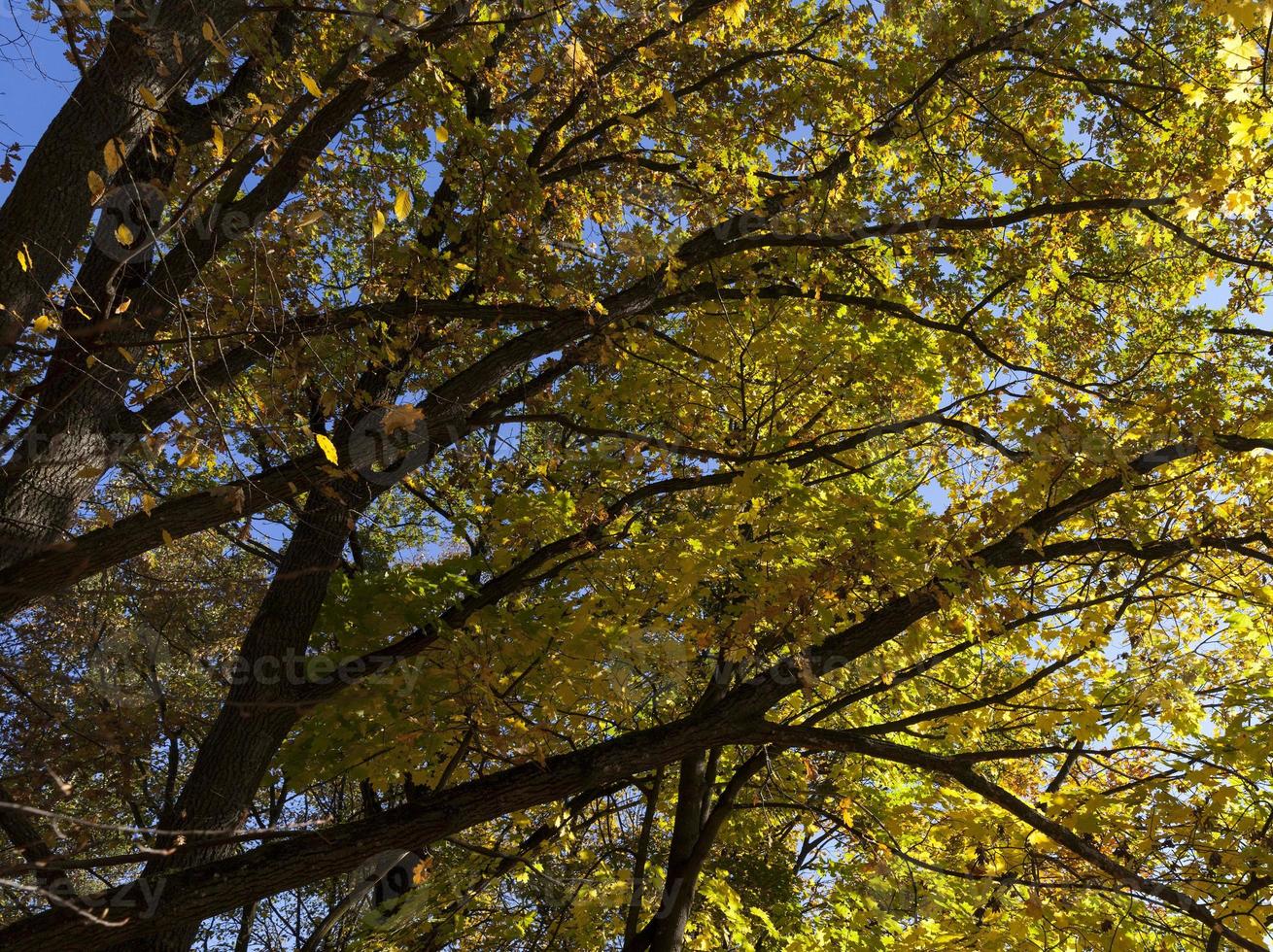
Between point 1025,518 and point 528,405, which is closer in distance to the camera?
point 1025,518

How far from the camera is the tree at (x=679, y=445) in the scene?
13.5ft

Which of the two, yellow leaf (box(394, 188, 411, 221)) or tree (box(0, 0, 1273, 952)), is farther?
tree (box(0, 0, 1273, 952))

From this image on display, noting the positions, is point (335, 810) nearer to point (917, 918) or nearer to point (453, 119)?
point (917, 918)

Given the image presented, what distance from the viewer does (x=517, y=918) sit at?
24.5ft

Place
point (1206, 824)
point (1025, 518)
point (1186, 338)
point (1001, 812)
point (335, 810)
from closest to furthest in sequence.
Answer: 1. point (1206, 824)
2. point (1025, 518)
3. point (1001, 812)
4. point (1186, 338)
5. point (335, 810)

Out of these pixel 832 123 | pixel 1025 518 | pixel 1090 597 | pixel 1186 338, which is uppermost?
pixel 832 123

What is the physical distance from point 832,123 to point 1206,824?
5531 millimetres

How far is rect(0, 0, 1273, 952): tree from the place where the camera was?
4113 mm

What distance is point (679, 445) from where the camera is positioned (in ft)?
18.8

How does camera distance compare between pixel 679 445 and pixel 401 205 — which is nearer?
pixel 401 205

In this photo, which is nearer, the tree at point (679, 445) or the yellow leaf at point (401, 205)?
the yellow leaf at point (401, 205)

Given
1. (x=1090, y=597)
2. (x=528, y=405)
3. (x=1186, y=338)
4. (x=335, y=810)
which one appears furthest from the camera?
(x=335, y=810)

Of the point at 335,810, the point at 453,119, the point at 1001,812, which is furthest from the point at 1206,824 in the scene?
the point at 335,810

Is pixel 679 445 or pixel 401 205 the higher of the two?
pixel 679 445
